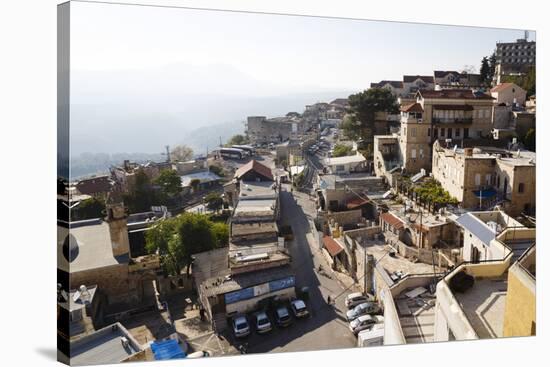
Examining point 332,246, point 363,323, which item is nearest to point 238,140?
point 332,246

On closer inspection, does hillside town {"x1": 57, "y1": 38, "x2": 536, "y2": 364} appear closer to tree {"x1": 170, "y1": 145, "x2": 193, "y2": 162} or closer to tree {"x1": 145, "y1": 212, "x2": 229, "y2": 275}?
tree {"x1": 145, "y1": 212, "x2": 229, "y2": 275}

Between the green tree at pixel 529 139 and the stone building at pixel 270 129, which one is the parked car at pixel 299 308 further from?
the stone building at pixel 270 129

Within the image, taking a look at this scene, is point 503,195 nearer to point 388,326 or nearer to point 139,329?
point 388,326

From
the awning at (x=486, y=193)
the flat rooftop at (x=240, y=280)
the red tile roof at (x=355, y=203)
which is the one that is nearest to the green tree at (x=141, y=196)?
the flat rooftop at (x=240, y=280)

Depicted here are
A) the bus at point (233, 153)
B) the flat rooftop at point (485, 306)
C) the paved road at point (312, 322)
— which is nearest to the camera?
the flat rooftop at point (485, 306)

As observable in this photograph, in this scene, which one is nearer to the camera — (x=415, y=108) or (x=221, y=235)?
(x=221, y=235)

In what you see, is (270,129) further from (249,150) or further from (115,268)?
(115,268)
